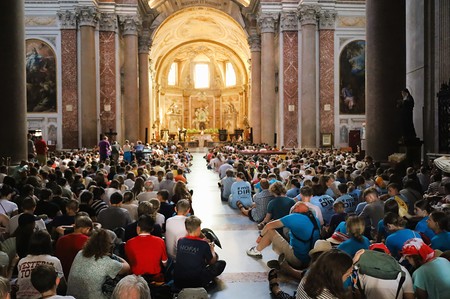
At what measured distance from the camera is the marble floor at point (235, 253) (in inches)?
280

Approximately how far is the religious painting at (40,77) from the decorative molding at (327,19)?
53.1 ft

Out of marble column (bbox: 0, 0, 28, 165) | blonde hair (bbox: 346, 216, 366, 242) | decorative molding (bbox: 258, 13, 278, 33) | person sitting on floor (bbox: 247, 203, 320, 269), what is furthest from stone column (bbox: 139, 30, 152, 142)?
blonde hair (bbox: 346, 216, 366, 242)

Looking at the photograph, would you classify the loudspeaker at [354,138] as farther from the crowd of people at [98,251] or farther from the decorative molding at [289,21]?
the crowd of people at [98,251]

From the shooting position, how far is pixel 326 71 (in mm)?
31812

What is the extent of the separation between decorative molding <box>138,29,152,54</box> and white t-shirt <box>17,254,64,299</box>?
3832cm

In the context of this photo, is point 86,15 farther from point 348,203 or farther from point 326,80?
point 348,203

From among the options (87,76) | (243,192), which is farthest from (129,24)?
(243,192)

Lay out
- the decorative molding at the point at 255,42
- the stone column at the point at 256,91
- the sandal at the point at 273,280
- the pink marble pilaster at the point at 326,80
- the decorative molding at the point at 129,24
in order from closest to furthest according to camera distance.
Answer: the sandal at the point at 273,280, the pink marble pilaster at the point at 326,80, the decorative molding at the point at 129,24, the stone column at the point at 256,91, the decorative molding at the point at 255,42

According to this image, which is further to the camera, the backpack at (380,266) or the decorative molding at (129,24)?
the decorative molding at (129,24)

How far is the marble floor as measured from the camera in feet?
23.3

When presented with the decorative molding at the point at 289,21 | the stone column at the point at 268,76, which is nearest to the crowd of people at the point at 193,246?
the decorative molding at the point at 289,21

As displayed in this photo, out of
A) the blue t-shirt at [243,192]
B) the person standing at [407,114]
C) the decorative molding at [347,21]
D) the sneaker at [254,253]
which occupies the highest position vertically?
the decorative molding at [347,21]

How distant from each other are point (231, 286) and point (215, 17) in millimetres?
44204

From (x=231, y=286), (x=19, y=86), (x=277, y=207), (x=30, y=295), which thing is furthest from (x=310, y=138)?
(x=30, y=295)
